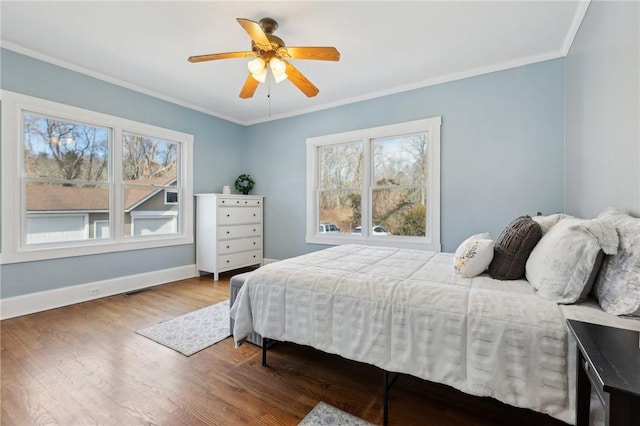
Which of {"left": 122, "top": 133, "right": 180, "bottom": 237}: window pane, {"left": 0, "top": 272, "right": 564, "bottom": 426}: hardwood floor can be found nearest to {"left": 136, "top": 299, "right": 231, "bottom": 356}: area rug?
{"left": 0, "top": 272, "right": 564, "bottom": 426}: hardwood floor

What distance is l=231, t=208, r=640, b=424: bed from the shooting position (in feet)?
3.76

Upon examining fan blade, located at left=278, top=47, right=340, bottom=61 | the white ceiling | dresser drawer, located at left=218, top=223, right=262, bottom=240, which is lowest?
dresser drawer, located at left=218, top=223, right=262, bottom=240

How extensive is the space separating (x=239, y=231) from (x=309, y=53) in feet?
9.66

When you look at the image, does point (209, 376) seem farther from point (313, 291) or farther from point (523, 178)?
point (523, 178)

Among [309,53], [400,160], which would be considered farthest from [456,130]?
[309,53]

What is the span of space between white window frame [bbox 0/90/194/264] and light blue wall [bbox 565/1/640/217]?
4524mm

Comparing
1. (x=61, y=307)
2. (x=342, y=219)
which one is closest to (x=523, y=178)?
(x=342, y=219)

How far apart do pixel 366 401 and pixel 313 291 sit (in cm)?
68

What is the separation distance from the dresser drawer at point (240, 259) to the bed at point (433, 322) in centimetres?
225

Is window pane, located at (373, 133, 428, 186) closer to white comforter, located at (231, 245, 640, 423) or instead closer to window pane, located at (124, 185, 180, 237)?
white comforter, located at (231, 245, 640, 423)

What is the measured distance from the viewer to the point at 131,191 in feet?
12.1

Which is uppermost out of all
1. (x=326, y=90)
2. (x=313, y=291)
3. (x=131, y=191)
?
(x=326, y=90)

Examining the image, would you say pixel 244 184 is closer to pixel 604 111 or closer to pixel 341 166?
pixel 341 166

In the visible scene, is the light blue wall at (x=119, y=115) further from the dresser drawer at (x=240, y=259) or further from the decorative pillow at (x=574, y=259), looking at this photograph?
the decorative pillow at (x=574, y=259)
